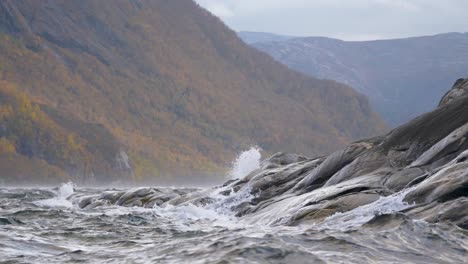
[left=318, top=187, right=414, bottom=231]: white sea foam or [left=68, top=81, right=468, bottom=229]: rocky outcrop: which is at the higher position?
[left=68, top=81, right=468, bottom=229]: rocky outcrop

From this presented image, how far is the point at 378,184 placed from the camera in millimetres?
22562

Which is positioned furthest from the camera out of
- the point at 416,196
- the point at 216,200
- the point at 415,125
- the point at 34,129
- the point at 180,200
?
the point at 34,129

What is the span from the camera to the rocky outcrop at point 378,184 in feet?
60.0

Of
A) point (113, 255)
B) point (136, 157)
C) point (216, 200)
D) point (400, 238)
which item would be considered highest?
point (136, 157)

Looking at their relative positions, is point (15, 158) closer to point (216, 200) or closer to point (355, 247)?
point (216, 200)

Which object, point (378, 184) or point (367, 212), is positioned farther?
point (378, 184)

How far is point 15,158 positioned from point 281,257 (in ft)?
514

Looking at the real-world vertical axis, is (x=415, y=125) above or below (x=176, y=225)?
above

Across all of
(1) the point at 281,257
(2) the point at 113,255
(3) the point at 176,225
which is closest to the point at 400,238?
(1) the point at 281,257

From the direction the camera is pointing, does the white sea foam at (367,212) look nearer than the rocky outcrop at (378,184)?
No

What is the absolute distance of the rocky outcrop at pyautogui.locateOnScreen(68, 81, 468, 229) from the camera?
18297mm

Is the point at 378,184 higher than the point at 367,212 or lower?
higher

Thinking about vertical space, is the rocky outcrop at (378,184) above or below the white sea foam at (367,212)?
above

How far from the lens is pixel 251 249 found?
14.1 meters
